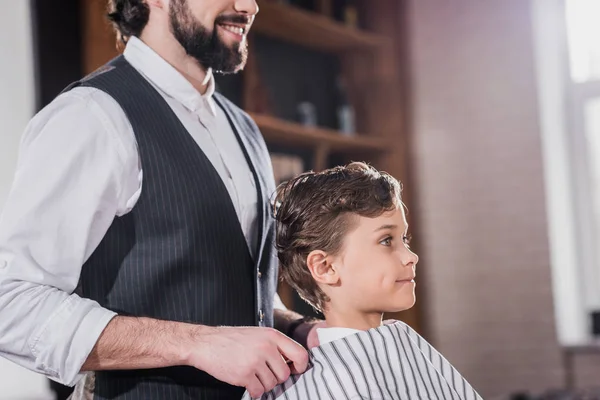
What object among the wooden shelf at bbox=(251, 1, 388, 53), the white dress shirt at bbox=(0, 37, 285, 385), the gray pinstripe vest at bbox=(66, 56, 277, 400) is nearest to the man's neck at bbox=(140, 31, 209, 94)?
the gray pinstripe vest at bbox=(66, 56, 277, 400)

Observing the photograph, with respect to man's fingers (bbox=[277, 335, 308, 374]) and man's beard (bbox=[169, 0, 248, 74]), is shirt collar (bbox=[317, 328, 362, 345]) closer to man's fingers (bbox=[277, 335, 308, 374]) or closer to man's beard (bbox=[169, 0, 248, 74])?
man's fingers (bbox=[277, 335, 308, 374])

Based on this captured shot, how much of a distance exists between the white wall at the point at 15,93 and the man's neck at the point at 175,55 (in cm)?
117

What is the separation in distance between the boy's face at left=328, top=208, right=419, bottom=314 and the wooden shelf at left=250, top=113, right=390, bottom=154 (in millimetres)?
2170

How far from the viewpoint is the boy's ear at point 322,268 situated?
5.08 ft

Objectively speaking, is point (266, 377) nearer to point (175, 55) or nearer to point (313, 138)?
point (175, 55)

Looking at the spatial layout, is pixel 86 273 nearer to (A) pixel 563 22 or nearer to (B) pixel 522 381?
(B) pixel 522 381

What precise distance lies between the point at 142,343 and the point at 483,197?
355 cm

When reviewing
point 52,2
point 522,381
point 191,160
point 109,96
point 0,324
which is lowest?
point 522,381

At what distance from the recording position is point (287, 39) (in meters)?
4.45

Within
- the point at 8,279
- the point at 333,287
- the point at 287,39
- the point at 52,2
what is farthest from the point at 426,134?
the point at 8,279

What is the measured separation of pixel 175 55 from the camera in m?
1.76

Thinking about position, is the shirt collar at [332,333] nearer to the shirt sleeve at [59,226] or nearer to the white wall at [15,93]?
the shirt sleeve at [59,226]

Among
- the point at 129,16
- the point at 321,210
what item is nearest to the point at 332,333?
the point at 321,210

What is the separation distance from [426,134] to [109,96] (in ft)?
11.3
